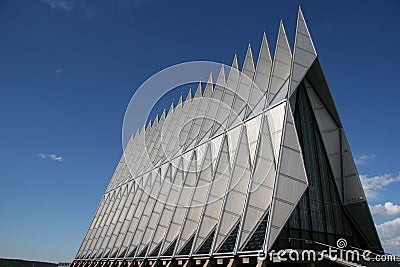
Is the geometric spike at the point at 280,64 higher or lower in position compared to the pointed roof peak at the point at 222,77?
lower

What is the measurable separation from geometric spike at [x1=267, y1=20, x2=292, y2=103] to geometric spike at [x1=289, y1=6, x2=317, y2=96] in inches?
70.0

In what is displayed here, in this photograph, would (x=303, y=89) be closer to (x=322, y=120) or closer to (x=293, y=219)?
(x=322, y=120)

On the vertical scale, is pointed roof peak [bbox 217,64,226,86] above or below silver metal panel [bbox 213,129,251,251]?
above

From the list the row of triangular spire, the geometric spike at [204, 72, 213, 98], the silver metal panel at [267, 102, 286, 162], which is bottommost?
the silver metal panel at [267, 102, 286, 162]

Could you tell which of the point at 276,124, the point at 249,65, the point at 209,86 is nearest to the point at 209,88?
the point at 209,86

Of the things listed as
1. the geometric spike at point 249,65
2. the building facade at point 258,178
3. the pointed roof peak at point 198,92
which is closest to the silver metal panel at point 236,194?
the building facade at point 258,178

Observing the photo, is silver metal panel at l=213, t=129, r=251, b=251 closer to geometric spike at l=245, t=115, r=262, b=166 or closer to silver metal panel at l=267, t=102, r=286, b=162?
geometric spike at l=245, t=115, r=262, b=166

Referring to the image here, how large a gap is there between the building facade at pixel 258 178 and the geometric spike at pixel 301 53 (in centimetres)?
9

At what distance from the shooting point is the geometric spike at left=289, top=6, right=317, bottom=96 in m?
24.7

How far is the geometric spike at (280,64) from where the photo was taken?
26914 mm

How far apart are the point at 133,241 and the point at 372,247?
76.5ft

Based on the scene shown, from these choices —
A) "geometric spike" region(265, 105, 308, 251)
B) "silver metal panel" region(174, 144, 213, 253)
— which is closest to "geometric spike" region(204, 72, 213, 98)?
"silver metal panel" region(174, 144, 213, 253)

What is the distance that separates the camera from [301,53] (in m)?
25.7

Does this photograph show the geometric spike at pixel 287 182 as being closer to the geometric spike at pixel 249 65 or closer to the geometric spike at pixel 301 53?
the geometric spike at pixel 301 53
